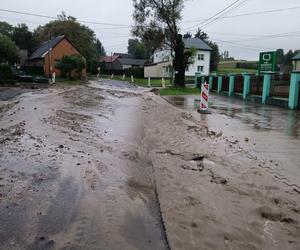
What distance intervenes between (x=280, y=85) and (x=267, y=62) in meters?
3.31

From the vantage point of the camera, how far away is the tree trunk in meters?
37.0

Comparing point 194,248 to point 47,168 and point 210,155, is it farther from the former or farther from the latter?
point 210,155

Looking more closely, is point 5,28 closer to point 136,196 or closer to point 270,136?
point 270,136

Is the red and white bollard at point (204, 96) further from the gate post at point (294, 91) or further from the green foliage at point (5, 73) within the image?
the green foliage at point (5, 73)

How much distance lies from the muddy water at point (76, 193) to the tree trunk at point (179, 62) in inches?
1140

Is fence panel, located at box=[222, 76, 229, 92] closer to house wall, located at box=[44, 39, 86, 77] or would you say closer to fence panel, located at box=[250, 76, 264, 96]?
fence panel, located at box=[250, 76, 264, 96]

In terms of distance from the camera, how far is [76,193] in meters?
5.01

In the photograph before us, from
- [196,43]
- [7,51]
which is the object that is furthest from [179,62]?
[196,43]

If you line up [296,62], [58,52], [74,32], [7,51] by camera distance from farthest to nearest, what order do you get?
[74,32] → [58,52] → [296,62] → [7,51]

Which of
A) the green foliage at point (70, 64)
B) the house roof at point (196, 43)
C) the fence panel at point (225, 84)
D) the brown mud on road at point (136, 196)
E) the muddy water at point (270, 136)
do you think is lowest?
the muddy water at point (270, 136)

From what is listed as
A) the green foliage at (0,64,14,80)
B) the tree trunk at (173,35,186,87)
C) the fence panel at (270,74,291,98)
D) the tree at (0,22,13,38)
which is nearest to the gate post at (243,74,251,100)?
the fence panel at (270,74,291,98)

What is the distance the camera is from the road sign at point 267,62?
2253 centimetres

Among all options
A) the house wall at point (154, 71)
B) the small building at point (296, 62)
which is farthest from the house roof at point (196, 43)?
the small building at point (296, 62)

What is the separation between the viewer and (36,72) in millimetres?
55156
